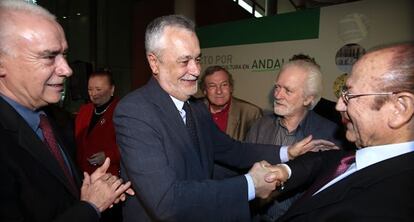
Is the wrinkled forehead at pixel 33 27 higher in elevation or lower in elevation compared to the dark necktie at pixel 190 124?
higher

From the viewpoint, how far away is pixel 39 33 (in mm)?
1411

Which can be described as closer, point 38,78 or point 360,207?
point 360,207

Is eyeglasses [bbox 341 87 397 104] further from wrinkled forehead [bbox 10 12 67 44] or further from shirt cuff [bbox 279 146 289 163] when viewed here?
wrinkled forehead [bbox 10 12 67 44]

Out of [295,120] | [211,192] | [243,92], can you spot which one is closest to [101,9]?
[243,92]

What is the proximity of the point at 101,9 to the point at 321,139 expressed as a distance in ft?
28.2

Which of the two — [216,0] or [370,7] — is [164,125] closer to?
[370,7]

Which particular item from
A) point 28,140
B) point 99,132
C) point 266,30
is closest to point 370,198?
point 28,140

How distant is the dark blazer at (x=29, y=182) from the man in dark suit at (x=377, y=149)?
88 cm

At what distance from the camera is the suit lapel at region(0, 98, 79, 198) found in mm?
1333

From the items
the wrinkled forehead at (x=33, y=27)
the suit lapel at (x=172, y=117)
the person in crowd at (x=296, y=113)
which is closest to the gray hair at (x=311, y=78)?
the person in crowd at (x=296, y=113)

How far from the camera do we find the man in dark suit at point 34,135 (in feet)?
4.06

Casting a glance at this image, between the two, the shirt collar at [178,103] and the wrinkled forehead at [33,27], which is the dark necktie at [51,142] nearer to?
the wrinkled forehead at [33,27]

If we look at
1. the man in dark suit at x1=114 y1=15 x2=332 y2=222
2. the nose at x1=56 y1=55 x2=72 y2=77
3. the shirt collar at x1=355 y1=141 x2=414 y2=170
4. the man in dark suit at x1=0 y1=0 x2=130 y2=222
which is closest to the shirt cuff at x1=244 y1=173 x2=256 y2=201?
the man in dark suit at x1=114 y1=15 x2=332 y2=222

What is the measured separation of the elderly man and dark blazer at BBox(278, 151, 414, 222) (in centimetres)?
186
